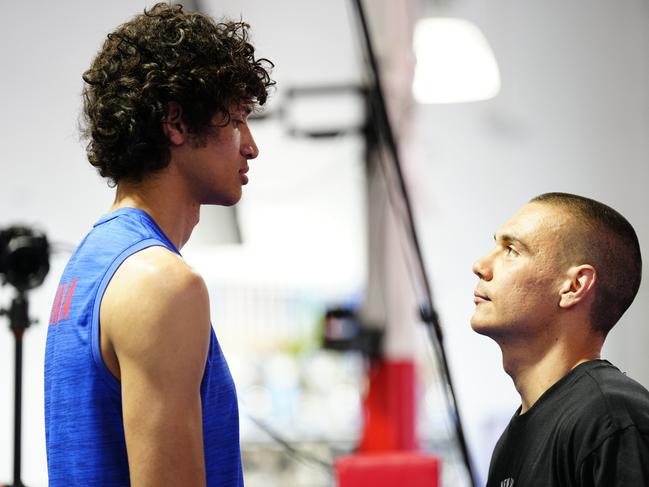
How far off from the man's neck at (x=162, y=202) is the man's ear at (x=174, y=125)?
0.05m

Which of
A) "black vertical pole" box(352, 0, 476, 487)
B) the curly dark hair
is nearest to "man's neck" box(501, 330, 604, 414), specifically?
"black vertical pole" box(352, 0, 476, 487)

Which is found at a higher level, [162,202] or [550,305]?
[162,202]

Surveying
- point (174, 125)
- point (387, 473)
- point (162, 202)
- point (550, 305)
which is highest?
point (174, 125)

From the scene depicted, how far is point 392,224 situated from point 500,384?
151 cm

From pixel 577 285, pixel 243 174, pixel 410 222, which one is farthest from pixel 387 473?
pixel 243 174

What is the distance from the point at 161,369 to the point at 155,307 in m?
0.07

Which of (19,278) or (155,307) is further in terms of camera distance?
(19,278)

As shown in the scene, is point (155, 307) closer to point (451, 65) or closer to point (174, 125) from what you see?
point (174, 125)

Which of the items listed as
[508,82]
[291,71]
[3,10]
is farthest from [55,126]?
[508,82]

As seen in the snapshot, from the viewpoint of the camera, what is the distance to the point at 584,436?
115 centimetres

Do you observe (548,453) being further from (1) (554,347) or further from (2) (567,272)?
(2) (567,272)

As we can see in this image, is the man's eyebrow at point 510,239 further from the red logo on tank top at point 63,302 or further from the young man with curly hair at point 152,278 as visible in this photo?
the red logo on tank top at point 63,302

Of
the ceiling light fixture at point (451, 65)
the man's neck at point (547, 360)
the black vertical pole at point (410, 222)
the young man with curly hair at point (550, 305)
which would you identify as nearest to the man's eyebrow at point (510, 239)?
the young man with curly hair at point (550, 305)

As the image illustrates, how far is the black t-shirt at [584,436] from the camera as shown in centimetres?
110
